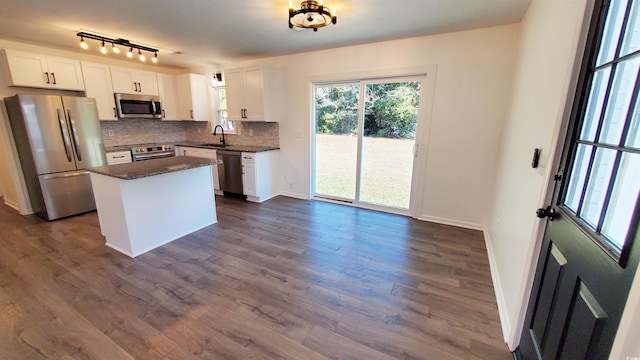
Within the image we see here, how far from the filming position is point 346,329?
1.75 metres

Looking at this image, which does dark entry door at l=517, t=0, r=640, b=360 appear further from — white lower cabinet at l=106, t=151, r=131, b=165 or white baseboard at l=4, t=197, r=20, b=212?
white baseboard at l=4, t=197, r=20, b=212

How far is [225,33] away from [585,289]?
3854mm

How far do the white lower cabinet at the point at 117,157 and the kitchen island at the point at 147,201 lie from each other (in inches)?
63.4

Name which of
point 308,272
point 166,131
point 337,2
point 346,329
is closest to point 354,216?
point 308,272

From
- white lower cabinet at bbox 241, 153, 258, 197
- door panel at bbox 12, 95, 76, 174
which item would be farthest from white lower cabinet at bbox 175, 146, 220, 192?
door panel at bbox 12, 95, 76, 174

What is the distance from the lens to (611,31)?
1024mm

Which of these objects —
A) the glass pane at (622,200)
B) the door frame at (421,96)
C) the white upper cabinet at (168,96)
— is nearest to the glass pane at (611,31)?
the glass pane at (622,200)

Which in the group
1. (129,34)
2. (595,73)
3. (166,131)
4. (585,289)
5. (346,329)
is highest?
(129,34)

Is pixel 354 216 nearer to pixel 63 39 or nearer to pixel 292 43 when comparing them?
pixel 292 43

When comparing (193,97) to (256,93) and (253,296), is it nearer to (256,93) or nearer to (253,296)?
(256,93)

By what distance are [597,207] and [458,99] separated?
8.38 feet

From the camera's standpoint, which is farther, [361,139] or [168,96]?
[168,96]

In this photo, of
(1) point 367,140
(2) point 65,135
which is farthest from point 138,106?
(1) point 367,140

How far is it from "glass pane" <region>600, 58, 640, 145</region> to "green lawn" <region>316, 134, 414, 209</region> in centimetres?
268
